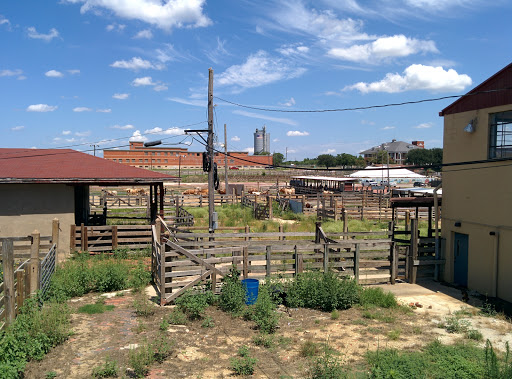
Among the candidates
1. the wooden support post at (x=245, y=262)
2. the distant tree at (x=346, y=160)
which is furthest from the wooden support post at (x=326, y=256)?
the distant tree at (x=346, y=160)

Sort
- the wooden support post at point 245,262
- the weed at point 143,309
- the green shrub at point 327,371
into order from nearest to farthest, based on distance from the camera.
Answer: the green shrub at point 327,371
the weed at point 143,309
the wooden support post at point 245,262

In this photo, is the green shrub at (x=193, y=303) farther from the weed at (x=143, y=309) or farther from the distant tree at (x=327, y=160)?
the distant tree at (x=327, y=160)

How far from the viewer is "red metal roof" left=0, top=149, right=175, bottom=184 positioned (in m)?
15.3

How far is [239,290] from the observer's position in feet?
32.2

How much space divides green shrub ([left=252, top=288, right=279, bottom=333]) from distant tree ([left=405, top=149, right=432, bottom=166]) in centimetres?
12004

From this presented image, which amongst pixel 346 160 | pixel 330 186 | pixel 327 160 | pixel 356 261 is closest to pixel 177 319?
pixel 356 261

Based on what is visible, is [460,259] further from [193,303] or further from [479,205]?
[193,303]

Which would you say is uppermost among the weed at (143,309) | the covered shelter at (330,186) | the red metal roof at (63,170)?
the red metal roof at (63,170)

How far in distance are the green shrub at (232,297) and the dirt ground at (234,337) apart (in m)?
0.21

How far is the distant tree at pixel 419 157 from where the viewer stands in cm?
12100

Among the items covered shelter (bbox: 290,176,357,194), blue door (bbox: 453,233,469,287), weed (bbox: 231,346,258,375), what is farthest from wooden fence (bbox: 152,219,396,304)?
covered shelter (bbox: 290,176,357,194)

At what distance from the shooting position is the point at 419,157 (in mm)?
121938

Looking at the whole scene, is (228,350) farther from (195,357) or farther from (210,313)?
(210,313)

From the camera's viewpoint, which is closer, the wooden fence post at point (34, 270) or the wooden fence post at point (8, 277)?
the wooden fence post at point (8, 277)
